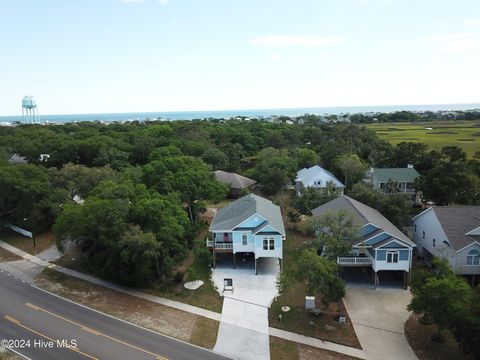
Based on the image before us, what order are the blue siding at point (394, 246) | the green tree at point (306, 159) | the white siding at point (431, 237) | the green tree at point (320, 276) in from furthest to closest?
the green tree at point (306, 159) < the white siding at point (431, 237) < the blue siding at point (394, 246) < the green tree at point (320, 276)

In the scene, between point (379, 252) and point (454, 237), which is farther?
point (454, 237)

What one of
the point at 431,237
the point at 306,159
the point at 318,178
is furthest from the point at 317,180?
the point at 431,237

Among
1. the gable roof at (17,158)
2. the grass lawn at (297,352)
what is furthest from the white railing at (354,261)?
the gable roof at (17,158)

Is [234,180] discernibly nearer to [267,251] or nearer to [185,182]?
[185,182]

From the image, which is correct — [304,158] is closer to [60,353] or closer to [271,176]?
[271,176]

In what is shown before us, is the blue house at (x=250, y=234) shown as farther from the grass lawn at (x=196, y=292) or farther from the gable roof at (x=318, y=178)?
the gable roof at (x=318, y=178)

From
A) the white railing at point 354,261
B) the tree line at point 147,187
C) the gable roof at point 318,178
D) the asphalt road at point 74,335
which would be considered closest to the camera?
the asphalt road at point 74,335
